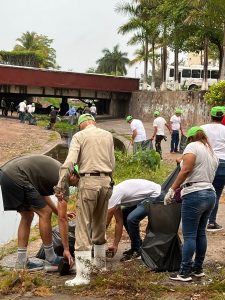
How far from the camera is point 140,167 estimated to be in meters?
14.2

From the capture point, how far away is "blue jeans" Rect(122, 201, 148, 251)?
6.47m

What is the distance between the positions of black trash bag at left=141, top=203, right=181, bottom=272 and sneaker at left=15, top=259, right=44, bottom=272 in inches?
49.3

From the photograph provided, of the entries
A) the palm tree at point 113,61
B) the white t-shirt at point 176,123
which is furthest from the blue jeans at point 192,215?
the palm tree at point 113,61

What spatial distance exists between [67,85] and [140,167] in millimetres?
31158

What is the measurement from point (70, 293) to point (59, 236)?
4.25 feet

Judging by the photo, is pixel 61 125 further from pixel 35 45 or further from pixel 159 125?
pixel 35 45

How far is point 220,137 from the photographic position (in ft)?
25.5

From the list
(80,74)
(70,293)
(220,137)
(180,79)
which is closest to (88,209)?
(70,293)

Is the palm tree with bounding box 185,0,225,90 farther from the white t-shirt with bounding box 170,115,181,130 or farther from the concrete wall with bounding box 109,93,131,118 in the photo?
the concrete wall with bounding box 109,93,131,118

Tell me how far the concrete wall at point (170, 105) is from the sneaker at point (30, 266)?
Result: 27.5m

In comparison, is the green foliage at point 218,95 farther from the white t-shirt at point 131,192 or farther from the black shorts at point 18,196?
the black shorts at point 18,196

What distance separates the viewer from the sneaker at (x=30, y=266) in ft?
21.0

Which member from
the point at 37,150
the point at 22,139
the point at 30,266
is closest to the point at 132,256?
the point at 30,266

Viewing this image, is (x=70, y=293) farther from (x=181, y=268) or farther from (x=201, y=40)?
(x=201, y=40)
